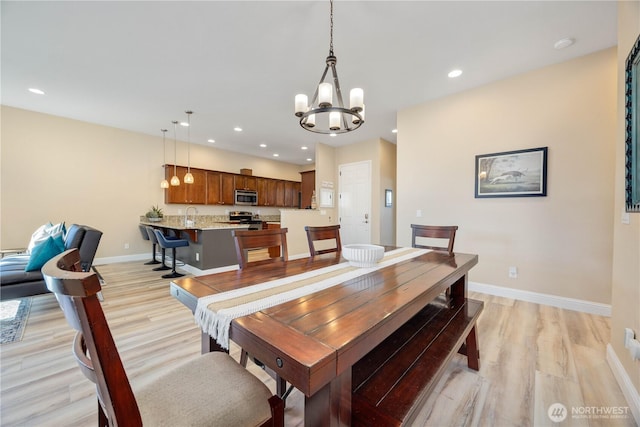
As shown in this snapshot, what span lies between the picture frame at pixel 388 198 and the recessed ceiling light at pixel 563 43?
3.46 metres

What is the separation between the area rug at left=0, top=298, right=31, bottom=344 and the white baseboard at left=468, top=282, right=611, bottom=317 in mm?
4893

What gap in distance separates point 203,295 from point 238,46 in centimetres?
260

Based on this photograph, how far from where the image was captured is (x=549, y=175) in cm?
283

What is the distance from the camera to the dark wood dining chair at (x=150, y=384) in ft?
1.86

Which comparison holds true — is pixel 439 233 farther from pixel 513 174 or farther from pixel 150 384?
pixel 150 384

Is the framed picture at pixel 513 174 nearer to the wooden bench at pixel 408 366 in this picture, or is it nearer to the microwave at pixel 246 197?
the wooden bench at pixel 408 366

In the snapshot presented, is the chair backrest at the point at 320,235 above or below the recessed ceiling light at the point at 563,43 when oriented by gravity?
below

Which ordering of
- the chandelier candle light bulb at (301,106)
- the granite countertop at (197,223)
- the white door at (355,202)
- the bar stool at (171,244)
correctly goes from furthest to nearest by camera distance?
the white door at (355,202) < the granite countertop at (197,223) < the bar stool at (171,244) < the chandelier candle light bulb at (301,106)

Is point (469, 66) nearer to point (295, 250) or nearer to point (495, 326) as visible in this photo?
point (495, 326)

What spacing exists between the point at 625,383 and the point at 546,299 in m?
1.55

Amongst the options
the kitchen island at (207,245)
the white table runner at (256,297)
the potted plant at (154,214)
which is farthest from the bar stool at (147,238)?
the white table runner at (256,297)

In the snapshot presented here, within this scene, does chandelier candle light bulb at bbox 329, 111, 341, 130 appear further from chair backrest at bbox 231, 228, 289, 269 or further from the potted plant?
the potted plant

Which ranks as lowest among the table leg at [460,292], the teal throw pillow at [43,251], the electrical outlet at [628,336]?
the electrical outlet at [628,336]

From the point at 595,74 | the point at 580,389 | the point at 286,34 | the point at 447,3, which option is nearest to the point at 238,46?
the point at 286,34
